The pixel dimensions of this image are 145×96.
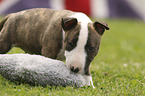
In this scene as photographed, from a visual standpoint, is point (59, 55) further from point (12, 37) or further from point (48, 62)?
point (12, 37)

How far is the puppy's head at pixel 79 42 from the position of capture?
3.24 m

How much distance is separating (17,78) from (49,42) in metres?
0.71

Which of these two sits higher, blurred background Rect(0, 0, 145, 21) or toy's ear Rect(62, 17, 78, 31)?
toy's ear Rect(62, 17, 78, 31)

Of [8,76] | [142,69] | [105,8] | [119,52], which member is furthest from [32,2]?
[8,76]

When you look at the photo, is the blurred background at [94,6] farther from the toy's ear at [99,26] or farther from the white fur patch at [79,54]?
the white fur patch at [79,54]

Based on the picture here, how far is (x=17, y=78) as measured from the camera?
11.0 feet

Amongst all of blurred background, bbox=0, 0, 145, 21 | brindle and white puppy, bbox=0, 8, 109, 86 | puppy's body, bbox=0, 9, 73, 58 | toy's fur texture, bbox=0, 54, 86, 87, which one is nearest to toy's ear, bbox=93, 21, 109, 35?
brindle and white puppy, bbox=0, 8, 109, 86

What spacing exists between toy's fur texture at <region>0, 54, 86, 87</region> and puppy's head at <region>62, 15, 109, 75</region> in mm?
150

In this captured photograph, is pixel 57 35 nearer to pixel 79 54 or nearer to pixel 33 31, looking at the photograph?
pixel 33 31

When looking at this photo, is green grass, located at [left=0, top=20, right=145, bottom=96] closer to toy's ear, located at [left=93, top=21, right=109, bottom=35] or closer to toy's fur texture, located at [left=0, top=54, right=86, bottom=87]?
toy's fur texture, located at [left=0, top=54, right=86, bottom=87]

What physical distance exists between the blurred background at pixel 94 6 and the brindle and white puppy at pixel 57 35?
34.9ft

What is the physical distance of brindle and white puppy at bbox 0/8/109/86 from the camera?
3.29 m

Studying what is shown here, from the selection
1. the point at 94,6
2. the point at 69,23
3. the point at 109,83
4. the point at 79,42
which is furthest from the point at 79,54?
the point at 94,6

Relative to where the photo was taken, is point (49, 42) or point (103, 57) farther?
point (103, 57)
